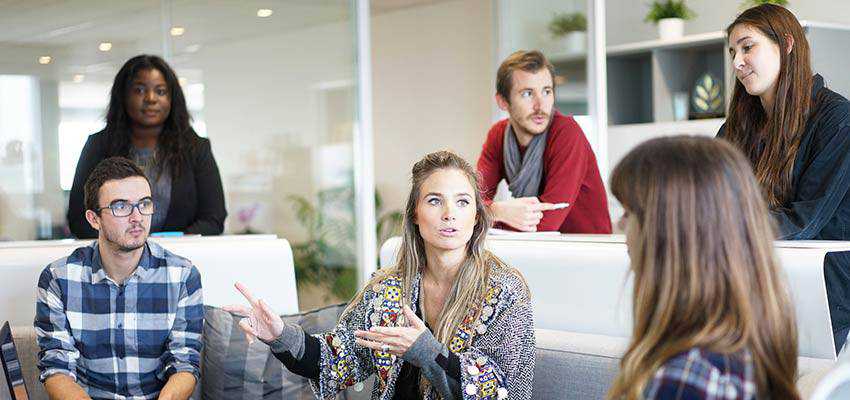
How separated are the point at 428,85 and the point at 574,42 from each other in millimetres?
1983

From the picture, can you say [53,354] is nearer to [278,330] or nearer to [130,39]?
[278,330]

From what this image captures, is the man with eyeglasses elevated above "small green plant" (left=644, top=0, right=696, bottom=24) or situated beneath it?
situated beneath

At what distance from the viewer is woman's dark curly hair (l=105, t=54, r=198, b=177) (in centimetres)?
359

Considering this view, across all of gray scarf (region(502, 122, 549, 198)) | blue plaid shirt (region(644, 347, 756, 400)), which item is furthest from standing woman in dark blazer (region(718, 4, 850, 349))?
blue plaid shirt (region(644, 347, 756, 400))

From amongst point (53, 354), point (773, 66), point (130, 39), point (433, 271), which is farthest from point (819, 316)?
point (130, 39)

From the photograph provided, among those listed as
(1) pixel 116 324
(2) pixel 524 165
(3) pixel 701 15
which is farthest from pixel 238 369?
(3) pixel 701 15

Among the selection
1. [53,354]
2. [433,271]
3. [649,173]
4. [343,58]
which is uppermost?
[343,58]

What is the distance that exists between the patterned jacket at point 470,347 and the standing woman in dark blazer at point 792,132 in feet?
1.96

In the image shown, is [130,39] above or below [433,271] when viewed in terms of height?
above

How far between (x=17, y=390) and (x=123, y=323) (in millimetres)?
733

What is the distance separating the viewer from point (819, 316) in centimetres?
204

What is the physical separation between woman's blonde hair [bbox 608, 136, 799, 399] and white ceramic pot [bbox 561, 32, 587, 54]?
4.56 m

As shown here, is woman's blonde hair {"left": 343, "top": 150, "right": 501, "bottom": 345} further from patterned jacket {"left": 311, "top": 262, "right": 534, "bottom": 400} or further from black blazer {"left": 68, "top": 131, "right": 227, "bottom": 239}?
black blazer {"left": 68, "top": 131, "right": 227, "bottom": 239}

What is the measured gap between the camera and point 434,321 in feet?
7.59
